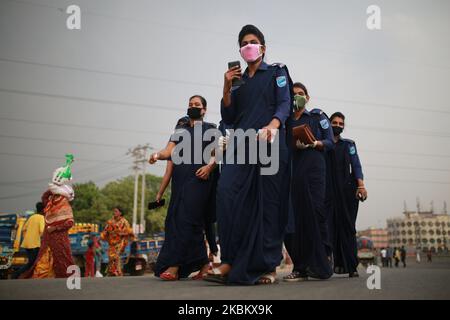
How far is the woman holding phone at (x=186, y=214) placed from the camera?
577cm

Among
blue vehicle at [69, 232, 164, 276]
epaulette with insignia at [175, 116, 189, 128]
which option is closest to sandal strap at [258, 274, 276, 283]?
epaulette with insignia at [175, 116, 189, 128]

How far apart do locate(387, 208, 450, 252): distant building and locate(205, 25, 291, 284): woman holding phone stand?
137m

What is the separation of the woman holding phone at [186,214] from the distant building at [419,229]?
13596cm

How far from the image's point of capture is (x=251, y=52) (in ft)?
15.9

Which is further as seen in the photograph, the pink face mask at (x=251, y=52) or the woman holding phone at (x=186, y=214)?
the woman holding phone at (x=186, y=214)

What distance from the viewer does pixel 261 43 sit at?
195 inches

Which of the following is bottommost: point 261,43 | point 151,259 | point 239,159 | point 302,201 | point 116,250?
point 151,259

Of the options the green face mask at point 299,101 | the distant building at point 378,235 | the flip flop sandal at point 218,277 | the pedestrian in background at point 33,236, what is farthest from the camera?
the distant building at point 378,235

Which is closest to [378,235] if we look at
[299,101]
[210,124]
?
[299,101]

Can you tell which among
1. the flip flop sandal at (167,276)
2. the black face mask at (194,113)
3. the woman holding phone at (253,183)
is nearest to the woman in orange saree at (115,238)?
the black face mask at (194,113)

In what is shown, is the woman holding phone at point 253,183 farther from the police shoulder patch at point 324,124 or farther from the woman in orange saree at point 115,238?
the woman in orange saree at point 115,238
